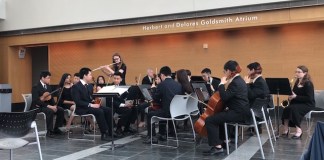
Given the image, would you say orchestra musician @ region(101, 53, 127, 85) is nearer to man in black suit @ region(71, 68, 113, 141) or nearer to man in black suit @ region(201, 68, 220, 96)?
man in black suit @ region(71, 68, 113, 141)

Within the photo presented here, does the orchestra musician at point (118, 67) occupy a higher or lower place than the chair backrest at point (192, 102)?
higher

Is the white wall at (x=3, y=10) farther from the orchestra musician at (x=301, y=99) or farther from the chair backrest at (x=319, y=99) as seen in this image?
the chair backrest at (x=319, y=99)

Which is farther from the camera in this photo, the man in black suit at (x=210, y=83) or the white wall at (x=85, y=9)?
the white wall at (x=85, y=9)

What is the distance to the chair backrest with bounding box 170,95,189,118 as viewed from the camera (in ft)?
20.7

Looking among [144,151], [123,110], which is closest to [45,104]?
[123,110]

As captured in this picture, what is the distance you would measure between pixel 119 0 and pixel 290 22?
223 inches

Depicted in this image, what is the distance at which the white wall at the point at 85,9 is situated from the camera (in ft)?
36.0

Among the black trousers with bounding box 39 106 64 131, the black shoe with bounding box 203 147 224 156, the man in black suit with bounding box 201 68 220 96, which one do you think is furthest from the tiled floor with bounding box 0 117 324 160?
the man in black suit with bounding box 201 68 220 96

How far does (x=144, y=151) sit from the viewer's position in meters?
6.27

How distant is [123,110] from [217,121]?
2867 millimetres

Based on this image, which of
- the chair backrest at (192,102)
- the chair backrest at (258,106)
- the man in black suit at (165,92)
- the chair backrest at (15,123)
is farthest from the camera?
the chair backrest at (192,102)

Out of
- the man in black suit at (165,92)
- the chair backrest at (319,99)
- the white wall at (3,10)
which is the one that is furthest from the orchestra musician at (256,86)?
the white wall at (3,10)

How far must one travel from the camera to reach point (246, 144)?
671 cm

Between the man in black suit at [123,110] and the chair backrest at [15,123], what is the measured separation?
3450mm
